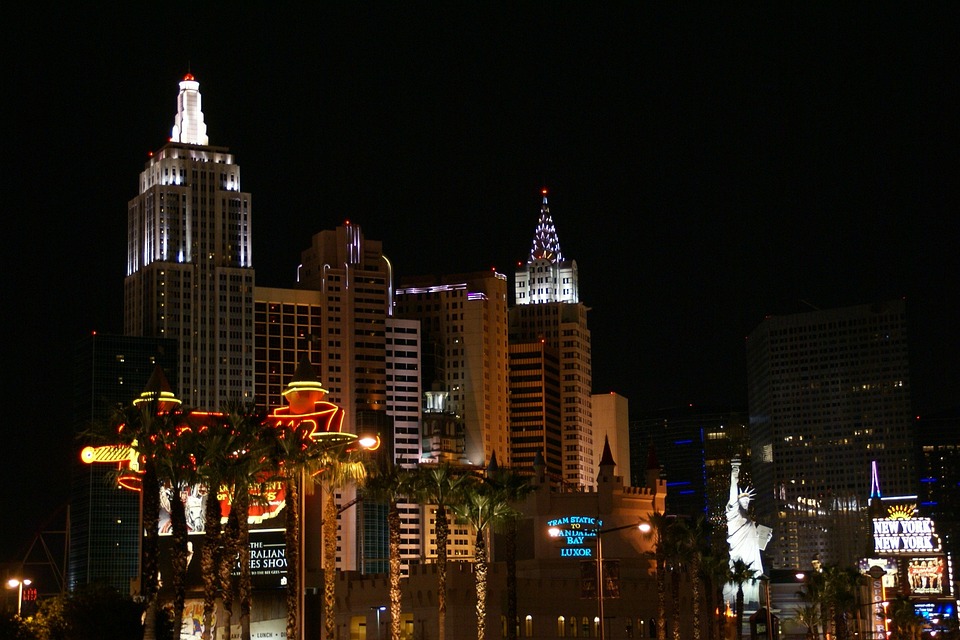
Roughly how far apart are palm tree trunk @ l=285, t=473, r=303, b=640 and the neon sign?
6510 cm

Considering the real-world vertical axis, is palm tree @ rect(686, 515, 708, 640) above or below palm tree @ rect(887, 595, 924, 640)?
above

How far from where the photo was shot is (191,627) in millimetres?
107188

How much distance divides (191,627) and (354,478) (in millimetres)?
32374

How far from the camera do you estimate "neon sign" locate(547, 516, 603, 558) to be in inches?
5522

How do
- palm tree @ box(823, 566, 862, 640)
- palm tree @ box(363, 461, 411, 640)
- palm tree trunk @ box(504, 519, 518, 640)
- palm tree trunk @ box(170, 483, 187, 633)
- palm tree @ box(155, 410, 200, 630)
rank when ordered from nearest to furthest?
palm tree trunk @ box(170, 483, 187, 633) → palm tree @ box(155, 410, 200, 630) → palm tree @ box(363, 461, 411, 640) → palm tree trunk @ box(504, 519, 518, 640) → palm tree @ box(823, 566, 862, 640)

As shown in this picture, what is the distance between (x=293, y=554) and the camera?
240 feet

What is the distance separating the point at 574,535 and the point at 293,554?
7107 centimetres

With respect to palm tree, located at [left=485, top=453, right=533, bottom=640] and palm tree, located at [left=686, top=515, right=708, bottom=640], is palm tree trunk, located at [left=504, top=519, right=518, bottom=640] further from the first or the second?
palm tree, located at [left=686, top=515, right=708, bottom=640]

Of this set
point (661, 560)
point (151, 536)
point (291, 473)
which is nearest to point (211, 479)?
point (151, 536)

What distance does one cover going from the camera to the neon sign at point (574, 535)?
140 meters

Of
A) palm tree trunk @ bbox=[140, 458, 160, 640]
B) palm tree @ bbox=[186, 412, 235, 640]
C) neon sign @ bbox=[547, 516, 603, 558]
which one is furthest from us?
neon sign @ bbox=[547, 516, 603, 558]

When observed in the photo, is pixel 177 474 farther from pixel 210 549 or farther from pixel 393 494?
pixel 393 494

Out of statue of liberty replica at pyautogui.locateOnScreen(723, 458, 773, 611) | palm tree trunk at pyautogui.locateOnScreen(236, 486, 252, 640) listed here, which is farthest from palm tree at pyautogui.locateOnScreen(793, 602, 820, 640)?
palm tree trunk at pyautogui.locateOnScreen(236, 486, 252, 640)

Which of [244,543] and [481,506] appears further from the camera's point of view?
[481,506]
